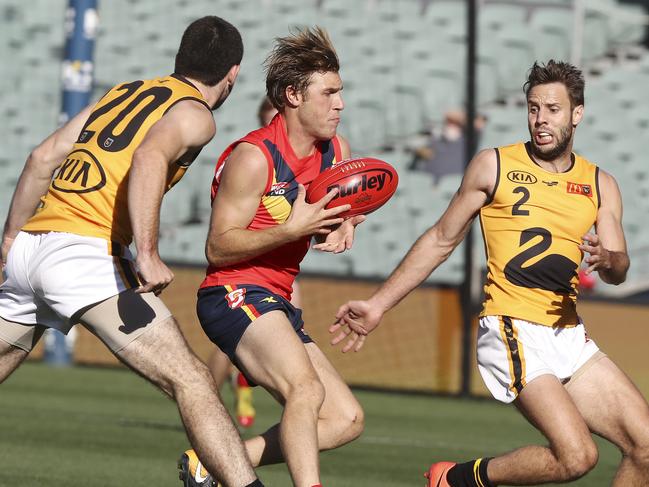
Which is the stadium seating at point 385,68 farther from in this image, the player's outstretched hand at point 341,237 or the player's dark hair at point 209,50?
the player's dark hair at point 209,50

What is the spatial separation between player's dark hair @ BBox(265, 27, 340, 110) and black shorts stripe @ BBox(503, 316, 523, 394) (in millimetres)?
1425

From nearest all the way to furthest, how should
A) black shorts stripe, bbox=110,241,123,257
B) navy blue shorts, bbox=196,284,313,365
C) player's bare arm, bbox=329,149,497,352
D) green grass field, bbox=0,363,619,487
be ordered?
1. black shorts stripe, bbox=110,241,123,257
2. navy blue shorts, bbox=196,284,313,365
3. player's bare arm, bbox=329,149,497,352
4. green grass field, bbox=0,363,619,487

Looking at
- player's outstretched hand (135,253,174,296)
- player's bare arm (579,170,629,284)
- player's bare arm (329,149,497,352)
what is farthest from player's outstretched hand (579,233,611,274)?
player's outstretched hand (135,253,174,296)

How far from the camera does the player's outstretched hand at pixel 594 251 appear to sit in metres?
5.75

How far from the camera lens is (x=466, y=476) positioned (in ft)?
20.3

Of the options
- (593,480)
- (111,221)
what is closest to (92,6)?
(593,480)

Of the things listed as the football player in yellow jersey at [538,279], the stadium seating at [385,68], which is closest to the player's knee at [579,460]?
the football player in yellow jersey at [538,279]

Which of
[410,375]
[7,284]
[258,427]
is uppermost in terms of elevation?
[7,284]

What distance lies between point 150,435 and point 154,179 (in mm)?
4625

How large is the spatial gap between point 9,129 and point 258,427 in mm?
10089

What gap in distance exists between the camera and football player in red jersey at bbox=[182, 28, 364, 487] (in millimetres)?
5680

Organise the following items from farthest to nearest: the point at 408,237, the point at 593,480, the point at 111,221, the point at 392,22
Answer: the point at 392,22, the point at 408,237, the point at 593,480, the point at 111,221

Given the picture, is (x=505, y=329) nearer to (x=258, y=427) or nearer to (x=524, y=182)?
(x=524, y=182)

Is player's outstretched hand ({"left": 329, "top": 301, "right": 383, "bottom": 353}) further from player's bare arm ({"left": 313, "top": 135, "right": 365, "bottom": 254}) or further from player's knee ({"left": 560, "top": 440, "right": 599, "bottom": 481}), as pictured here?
player's knee ({"left": 560, "top": 440, "right": 599, "bottom": 481})
